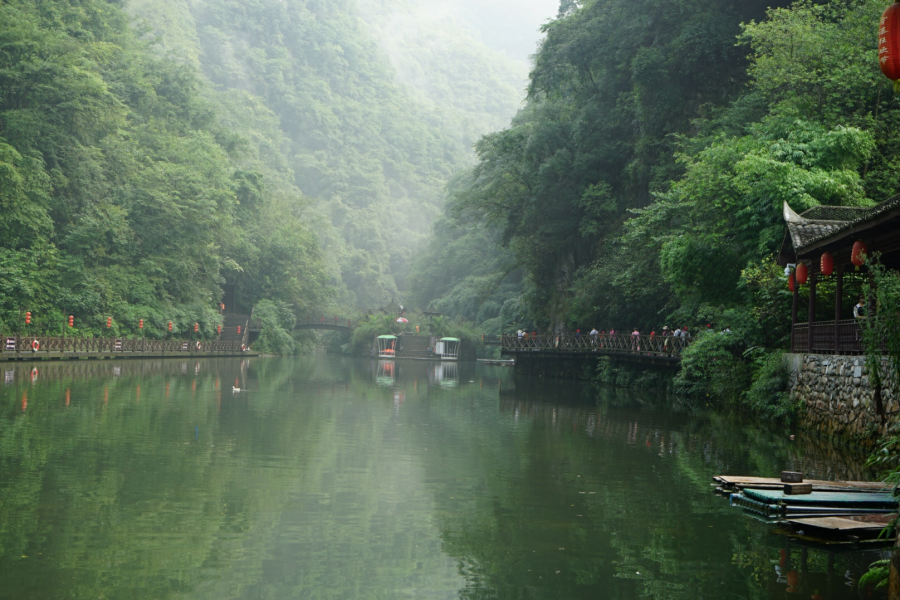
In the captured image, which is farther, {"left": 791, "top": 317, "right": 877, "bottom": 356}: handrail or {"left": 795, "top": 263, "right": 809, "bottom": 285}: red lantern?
{"left": 795, "top": 263, "right": 809, "bottom": 285}: red lantern

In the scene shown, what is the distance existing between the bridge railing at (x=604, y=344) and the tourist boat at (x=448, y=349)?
19.8 metres

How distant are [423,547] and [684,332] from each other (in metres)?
22.0

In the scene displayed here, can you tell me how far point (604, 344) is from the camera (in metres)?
33.8

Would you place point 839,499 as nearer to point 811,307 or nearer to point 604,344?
point 811,307

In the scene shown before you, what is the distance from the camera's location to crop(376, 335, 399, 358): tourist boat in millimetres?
66312

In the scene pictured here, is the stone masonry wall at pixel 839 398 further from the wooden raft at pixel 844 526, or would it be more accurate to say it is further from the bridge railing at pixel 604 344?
the bridge railing at pixel 604 344

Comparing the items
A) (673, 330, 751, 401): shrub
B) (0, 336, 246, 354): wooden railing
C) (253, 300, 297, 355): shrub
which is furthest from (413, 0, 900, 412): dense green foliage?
(253, 300, 297, 355): shrub

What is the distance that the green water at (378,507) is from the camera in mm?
6531

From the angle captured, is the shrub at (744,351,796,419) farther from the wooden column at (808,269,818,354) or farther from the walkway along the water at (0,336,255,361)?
the walkway along the water at (0,336,255,361)

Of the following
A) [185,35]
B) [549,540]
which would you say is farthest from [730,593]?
[185,35]

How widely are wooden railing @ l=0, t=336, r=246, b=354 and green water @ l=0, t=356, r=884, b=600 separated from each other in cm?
1832

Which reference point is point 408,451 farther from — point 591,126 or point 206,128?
point 206,128

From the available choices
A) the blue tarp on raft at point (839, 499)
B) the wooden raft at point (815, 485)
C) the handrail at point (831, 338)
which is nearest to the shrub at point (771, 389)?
the handrail at point (831, 338)

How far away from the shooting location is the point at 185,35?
372 ft
